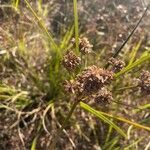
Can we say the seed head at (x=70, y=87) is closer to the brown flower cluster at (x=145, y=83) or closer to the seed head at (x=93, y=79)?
the seed head at (x=93, y=79)

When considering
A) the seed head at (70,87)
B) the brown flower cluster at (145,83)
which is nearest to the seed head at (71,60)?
the seed head at (70,87)

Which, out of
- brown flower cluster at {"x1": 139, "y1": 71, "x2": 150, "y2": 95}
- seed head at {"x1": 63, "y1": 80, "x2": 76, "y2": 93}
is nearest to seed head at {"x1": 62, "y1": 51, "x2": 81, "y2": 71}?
seed head at {"x1": 63, "y1": 80, "x2": 76, "y2": 93}

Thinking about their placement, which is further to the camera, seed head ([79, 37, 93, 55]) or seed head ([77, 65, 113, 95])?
seed head ([79, 37, 93, 55])

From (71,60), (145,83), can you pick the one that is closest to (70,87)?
(71,60)

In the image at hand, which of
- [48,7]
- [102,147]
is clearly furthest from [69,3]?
[102,147]

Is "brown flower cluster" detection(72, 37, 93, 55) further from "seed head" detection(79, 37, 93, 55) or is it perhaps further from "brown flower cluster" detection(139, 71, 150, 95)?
"brown flower cluster" detection(139, 71, 150, 95)

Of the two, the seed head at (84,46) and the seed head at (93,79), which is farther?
the seed head at (84,46)

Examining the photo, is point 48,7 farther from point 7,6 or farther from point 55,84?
point 55,84

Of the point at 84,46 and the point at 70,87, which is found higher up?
the point at 84,46

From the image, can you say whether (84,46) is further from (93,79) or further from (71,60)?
(93,79)
